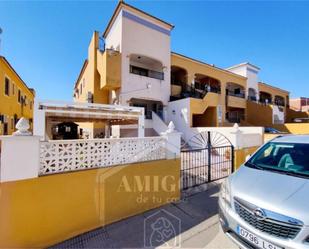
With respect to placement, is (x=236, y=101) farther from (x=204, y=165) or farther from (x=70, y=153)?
(x=70, y=153)

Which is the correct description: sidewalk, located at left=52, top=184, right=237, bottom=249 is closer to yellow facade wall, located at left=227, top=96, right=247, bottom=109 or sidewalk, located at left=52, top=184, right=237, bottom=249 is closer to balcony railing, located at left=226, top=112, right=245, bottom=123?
yellow facade wall, located at left=227, top=96, right=247, bottom=109

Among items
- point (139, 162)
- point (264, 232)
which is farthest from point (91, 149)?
point (264, 232)

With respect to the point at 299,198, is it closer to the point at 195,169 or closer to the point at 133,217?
the point at 133,217

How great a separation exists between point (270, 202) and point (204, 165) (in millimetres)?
4299

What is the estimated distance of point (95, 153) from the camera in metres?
3.76

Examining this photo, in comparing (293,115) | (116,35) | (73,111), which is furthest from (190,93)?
(293,115)

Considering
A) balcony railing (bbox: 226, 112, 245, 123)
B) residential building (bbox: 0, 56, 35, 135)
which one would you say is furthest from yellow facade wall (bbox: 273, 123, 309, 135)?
residential building (bbox: 0, 56, 35, 135)

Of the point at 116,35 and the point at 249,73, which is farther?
the point at 249,73

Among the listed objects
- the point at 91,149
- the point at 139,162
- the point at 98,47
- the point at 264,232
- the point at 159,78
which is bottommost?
the point at 264,232

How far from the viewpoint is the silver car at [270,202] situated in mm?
2023

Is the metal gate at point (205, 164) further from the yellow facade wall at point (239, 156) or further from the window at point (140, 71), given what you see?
the window at point (140, 71)

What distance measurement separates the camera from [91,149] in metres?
3.72

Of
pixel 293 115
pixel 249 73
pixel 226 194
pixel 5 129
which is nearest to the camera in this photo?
pixel 226 194

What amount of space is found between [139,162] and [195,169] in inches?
113
